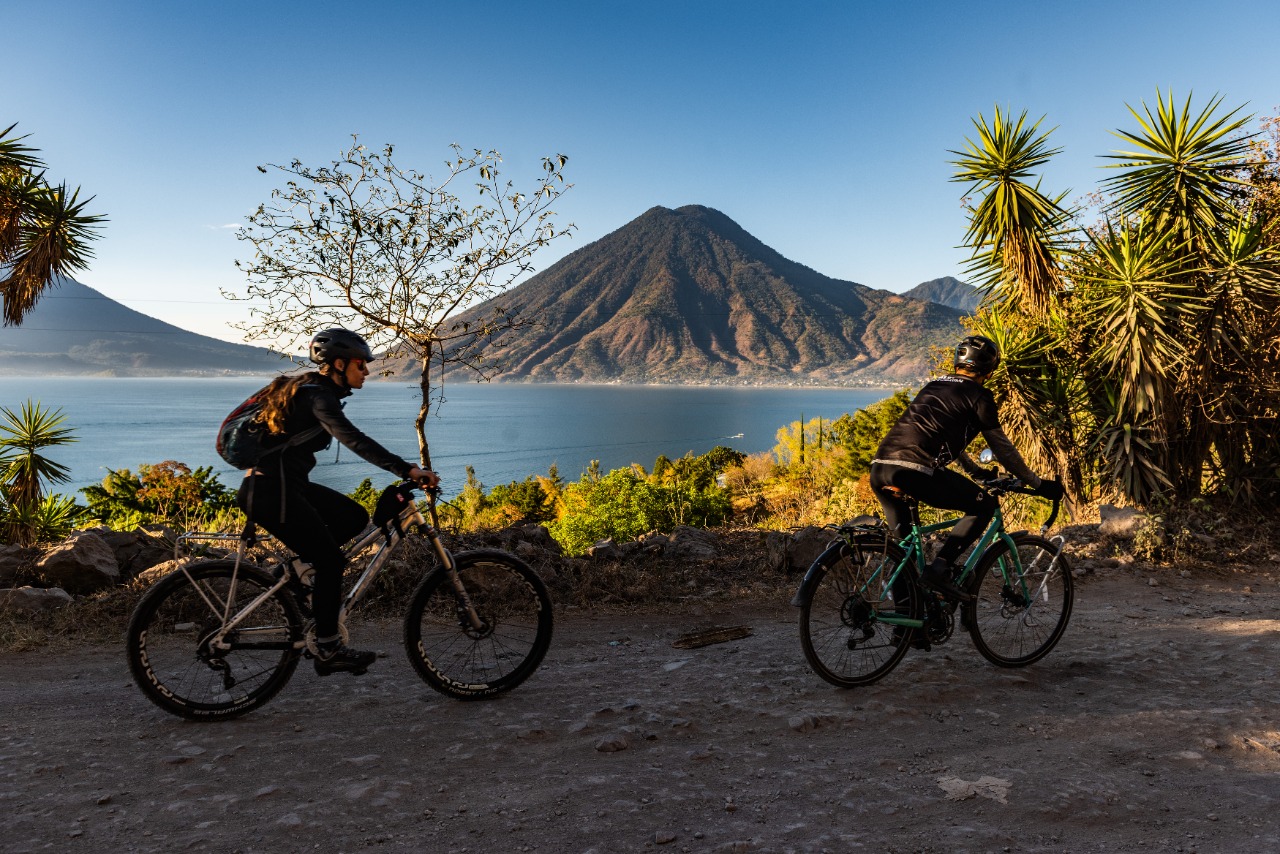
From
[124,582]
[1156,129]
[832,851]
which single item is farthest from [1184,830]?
[1156,129]

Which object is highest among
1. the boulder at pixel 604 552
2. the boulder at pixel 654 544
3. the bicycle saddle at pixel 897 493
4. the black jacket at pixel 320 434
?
the black jacket at pixel 320 434

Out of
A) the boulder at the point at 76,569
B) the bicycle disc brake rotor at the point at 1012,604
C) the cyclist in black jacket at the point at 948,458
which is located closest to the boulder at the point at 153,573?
the boulder at the point at 76,569

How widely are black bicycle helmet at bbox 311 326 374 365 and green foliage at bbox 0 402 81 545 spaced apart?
8063 mm

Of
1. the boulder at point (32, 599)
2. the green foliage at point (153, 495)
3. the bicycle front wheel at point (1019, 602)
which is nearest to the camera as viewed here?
the bicycle front wheel at point (1019, 602)

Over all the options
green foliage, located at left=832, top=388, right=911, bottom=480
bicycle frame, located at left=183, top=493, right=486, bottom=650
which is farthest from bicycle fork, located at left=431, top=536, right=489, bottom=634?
green foliage, located at left=832, top=388, right=911, bottom=480

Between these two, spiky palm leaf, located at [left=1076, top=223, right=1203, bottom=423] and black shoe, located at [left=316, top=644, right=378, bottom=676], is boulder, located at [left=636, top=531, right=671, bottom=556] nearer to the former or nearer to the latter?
black shoe, located at [left=316, top=644, right=378, bottom=676]

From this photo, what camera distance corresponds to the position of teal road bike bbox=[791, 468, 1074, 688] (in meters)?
4.74

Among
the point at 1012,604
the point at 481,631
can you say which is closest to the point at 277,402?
the point at 481,631

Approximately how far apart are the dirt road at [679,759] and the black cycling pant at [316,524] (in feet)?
2.04

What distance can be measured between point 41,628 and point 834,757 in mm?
6049

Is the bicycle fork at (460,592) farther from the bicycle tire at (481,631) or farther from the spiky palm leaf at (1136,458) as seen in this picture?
the spiky palm leaf at (1136,458)

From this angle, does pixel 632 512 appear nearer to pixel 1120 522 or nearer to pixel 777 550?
pixel 777 550

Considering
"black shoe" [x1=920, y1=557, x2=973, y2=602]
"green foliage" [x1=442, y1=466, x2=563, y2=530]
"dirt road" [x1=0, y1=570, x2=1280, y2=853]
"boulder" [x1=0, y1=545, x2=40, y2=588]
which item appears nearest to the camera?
"dirt road" [x1=0, y1=570, x2=1280, y2=853]

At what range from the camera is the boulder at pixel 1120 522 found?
29.9 ft
